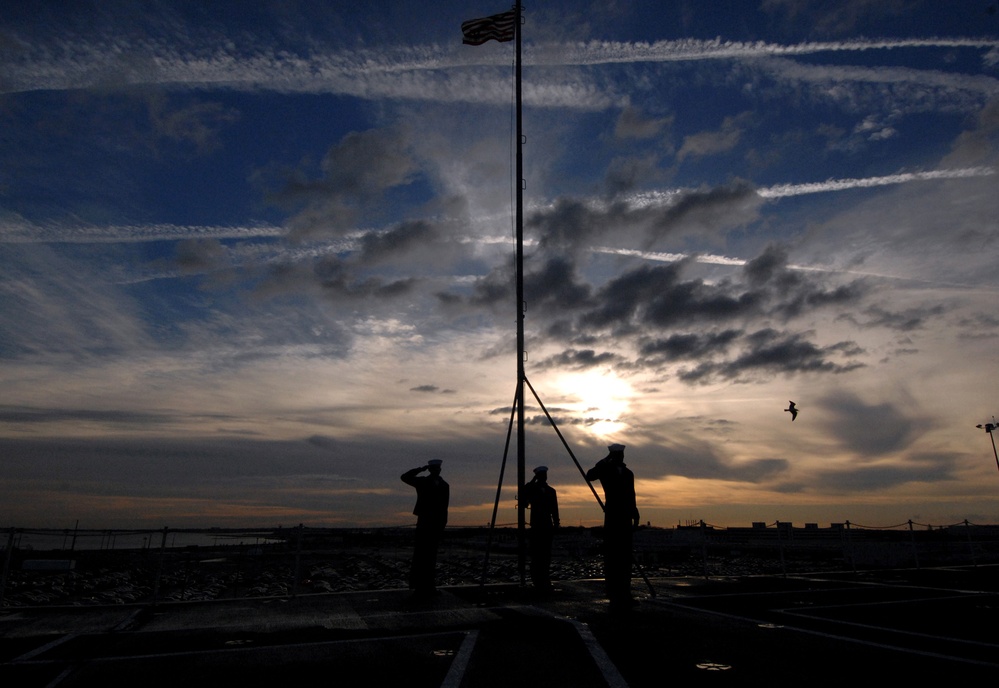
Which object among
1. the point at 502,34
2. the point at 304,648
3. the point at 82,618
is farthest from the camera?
the point at 502,34

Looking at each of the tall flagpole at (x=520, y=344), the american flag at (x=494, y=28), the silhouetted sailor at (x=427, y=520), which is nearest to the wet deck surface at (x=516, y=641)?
the silhouetted sailor at (x=427, y=520)

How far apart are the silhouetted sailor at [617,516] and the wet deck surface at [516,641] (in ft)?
1.85

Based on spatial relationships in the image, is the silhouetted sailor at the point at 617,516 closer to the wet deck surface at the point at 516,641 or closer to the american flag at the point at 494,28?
the wet deck surface at the point at 516,641

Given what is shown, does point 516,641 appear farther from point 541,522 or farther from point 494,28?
point 494,28

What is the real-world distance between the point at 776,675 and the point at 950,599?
780 cm

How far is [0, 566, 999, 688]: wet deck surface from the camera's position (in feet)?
18.2

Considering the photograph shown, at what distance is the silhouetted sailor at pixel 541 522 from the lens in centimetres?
1187

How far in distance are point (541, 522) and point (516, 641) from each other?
16.7 ft

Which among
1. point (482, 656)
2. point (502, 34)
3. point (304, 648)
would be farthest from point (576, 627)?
point (502, 34)

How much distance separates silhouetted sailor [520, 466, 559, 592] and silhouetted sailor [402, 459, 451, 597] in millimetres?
1834

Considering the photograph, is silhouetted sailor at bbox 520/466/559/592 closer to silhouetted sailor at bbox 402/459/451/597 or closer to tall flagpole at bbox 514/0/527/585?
tall flagpole at bbox 514/0/527/585

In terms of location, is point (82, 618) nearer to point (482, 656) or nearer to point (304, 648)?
point (304, 648)

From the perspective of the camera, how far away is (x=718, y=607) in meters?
9.74

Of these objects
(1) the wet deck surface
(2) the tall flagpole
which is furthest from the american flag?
(1) the wet deck surface
